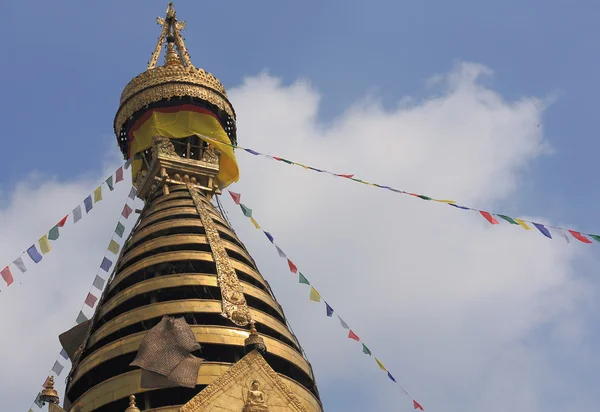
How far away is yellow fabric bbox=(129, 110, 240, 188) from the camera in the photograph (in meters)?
39.7

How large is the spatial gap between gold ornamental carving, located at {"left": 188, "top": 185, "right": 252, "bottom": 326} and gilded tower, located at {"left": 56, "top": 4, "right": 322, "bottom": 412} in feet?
0.13

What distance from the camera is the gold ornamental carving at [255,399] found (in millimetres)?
24953

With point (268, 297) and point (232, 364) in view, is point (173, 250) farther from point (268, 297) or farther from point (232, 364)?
point (232, 364)

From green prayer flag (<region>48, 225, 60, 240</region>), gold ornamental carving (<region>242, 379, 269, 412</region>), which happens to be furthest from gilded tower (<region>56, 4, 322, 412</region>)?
green prayer flag (<region>48, 225, 60, 240</region>)

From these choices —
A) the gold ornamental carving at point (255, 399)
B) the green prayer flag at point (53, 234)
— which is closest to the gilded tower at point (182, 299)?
the gold ornamental carving at point (255, 399)

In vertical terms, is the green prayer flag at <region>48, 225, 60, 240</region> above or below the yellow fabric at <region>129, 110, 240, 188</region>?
below

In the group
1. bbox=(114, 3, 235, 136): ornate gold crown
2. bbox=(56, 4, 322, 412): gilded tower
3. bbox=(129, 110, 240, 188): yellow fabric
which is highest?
bbox=(114, 3, 235, 136): ornate gold crown

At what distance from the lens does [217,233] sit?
33.6 metres

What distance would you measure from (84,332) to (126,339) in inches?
194

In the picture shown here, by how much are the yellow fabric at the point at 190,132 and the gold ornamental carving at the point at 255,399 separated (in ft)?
52.2

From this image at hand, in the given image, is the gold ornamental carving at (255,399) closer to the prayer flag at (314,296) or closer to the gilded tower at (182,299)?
the gilded tower at (182,299)

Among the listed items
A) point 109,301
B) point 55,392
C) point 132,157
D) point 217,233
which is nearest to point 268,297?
point 217,233

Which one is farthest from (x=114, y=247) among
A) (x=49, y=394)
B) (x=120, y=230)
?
(x=49, y=394)

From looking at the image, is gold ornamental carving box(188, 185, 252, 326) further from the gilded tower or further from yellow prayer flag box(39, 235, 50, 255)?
yellow prayer flag box(39, 235, 50, 255)
